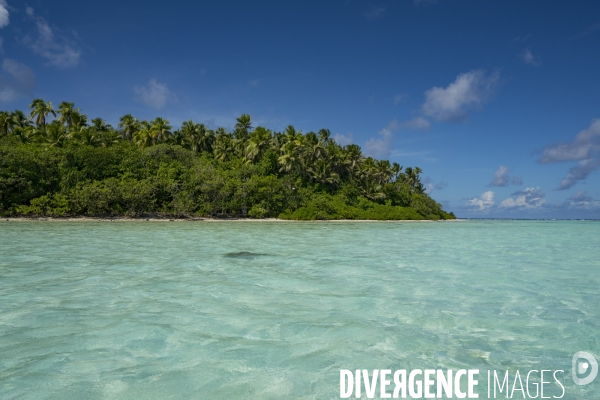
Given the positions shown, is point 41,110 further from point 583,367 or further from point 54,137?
point 583,367

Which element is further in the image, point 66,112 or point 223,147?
point 223,147

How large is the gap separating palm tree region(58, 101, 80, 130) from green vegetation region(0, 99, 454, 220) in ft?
0.41

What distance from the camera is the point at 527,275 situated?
8.85 m

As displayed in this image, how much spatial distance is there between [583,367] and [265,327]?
344 cm

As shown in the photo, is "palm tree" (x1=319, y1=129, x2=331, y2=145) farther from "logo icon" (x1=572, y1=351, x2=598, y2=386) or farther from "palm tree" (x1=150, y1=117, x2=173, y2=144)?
"logo icon" (x1=572, y1=351, x2=598, y2=386)

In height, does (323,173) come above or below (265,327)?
above

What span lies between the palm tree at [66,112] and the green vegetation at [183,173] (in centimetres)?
12

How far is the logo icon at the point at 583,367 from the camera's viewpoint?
3.44m

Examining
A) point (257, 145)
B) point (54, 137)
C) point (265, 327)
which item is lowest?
point (265, 327)

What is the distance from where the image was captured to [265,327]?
4.70m

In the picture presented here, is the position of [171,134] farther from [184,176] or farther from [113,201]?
[113,201]

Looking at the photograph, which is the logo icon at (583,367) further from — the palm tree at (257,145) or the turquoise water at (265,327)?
the palm tree at (257,145)

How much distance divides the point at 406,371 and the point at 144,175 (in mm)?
42294

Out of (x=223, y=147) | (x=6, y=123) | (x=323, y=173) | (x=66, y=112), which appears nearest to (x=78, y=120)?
(x=66, y=112)
